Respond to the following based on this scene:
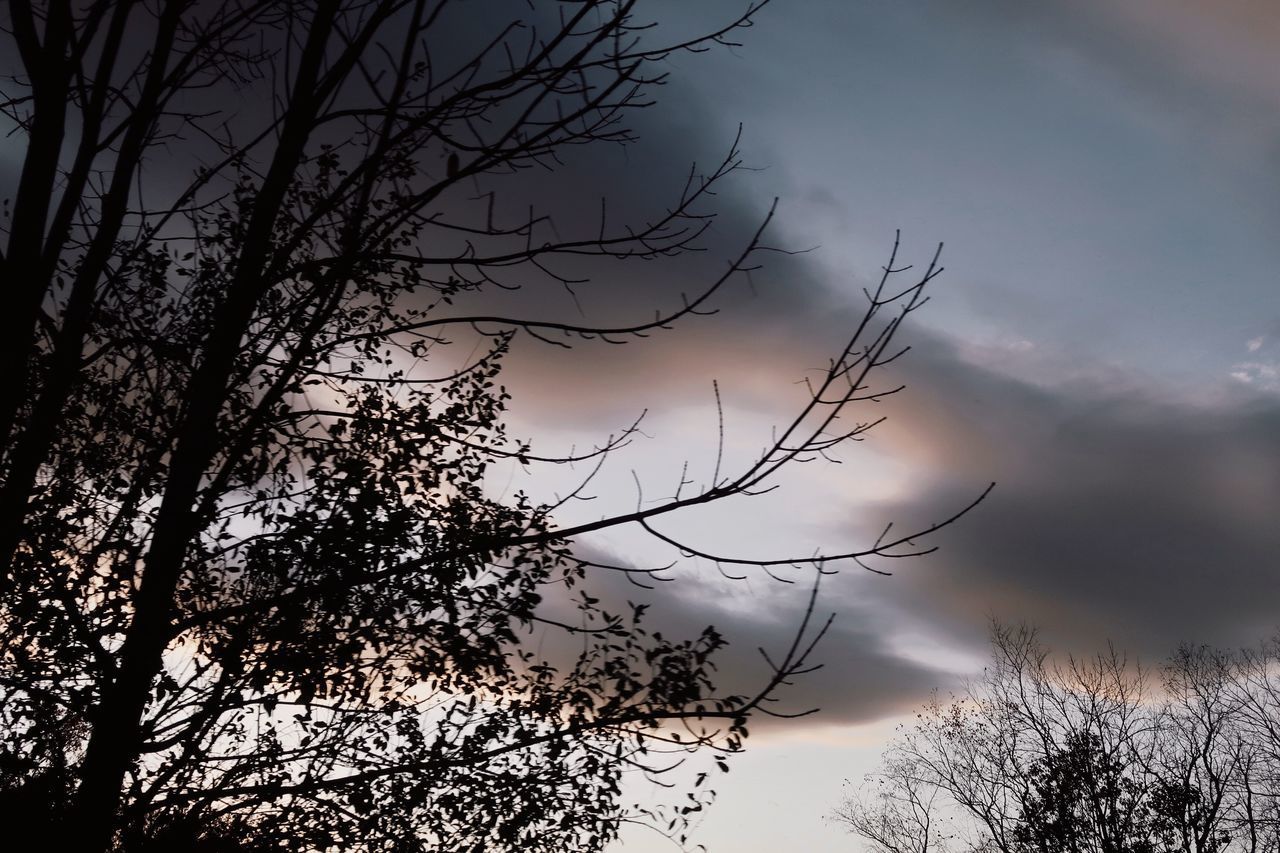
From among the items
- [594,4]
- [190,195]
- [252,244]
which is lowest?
[252,244]

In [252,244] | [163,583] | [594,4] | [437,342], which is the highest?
[594,4]

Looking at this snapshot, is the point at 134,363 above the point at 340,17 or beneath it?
beneath

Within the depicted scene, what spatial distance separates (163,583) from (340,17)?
3.49 metres

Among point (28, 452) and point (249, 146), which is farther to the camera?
point (249, 146)

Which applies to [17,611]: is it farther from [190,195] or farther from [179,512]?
[190,195]

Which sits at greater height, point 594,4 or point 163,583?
point 594,4

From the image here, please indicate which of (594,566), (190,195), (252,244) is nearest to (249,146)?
(190,195)

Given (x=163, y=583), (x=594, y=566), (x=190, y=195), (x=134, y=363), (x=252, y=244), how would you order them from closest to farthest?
(x=163, y=583) → (x=252, y=244) → (x=594, y=566) → (x=134, y=363) → (x=190, y=195)

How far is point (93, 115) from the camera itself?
604cm

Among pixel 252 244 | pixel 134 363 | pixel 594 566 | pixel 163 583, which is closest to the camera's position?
pixel 163 583

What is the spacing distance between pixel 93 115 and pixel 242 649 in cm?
346

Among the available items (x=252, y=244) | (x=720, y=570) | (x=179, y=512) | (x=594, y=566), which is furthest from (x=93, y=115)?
(x=720, y=570)

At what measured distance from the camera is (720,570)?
5379 millimetres

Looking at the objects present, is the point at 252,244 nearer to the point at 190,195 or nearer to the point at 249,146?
the point at 249,146
